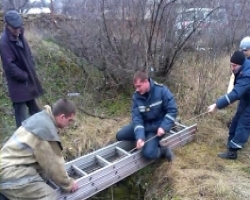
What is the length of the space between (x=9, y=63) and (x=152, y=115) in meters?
2.04

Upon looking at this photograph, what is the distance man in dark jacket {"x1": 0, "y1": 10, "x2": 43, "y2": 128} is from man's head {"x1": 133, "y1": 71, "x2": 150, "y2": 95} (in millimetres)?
1455

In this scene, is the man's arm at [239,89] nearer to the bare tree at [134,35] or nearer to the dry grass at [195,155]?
the dry grass at [195,155]

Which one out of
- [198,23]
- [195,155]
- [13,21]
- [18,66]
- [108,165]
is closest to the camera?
[13,21]

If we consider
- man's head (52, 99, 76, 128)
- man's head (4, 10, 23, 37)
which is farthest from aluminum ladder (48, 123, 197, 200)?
man's head (4, 10, 23, 37)

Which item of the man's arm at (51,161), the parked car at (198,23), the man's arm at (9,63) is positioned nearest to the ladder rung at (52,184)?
the man's arm at (51,161)

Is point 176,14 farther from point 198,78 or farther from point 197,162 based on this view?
point 197,162

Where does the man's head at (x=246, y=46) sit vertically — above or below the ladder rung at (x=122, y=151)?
above

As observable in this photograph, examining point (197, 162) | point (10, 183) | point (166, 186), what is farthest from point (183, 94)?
point (10, 183)

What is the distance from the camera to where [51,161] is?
3154 mm

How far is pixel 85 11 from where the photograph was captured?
19.9 feet

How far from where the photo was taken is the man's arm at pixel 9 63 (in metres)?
4.06

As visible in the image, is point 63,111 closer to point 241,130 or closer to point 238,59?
point 238,59

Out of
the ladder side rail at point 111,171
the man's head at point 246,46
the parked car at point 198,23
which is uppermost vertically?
the parked car at point 198,23

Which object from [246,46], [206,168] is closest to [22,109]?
[206,168]
